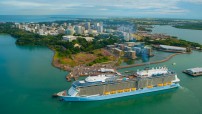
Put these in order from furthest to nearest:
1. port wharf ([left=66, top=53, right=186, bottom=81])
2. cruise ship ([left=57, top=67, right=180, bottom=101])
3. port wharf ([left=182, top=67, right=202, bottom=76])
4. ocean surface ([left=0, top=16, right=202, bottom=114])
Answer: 1. port wharf ([left=182, top=67, right=202, bottom=76])
2. port wharf ([left=66, top=53, right=186, bottom=81])
3. cruise ship ([left=57, top=67, right=180, bottom=101])
4. ocean surface ([left=0, top=16, right=202, bottom=114])

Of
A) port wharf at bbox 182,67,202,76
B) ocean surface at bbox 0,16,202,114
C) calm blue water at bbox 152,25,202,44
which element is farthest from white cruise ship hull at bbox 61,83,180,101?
calm blue water at bbox 152,25,202,44

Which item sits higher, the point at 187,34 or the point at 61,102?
the point at 187,34

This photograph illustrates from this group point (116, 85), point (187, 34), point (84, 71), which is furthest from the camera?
point (187, 34)

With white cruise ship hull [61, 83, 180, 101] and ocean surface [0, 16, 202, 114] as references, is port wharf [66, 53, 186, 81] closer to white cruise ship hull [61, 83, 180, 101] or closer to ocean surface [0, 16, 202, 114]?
ocean surface [0, 16, 202, 114]

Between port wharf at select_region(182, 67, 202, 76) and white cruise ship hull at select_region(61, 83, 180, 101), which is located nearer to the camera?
white cruise ship hull at select_region(61, 83, 180, 101)

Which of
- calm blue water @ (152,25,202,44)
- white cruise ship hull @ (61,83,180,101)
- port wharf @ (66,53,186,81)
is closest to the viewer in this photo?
white cruise ship hull @ (61,83,180,101)

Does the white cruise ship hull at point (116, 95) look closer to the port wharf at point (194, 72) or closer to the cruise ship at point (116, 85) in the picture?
the cruise ship at point (116, 85)

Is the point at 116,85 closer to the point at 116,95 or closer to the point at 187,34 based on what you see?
the point at 116,95

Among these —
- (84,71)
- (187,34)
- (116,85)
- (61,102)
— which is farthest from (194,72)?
(187,34)

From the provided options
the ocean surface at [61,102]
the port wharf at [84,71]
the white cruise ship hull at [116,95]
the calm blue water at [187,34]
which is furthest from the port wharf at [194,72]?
the calm blue water at [187,34]

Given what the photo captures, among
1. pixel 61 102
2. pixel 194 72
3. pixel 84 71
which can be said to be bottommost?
pixel 61 102
